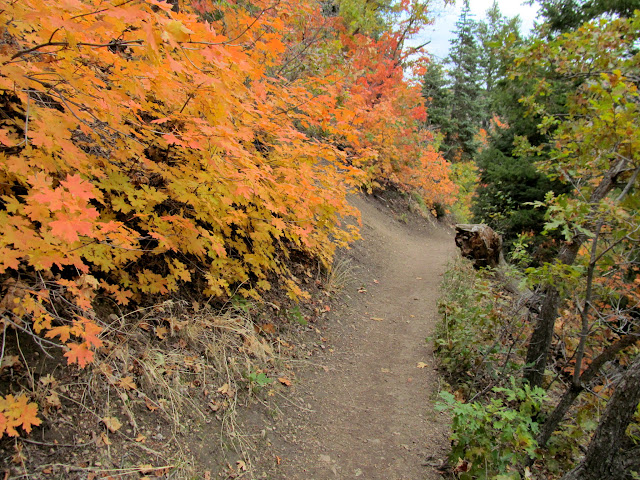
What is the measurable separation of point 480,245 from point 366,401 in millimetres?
5631

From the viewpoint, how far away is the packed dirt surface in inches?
131

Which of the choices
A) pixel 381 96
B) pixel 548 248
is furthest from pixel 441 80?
pixel 548 248

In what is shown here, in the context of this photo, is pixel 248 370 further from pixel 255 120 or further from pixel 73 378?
pixel 255 120

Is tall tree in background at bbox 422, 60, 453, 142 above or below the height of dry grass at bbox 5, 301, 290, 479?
above

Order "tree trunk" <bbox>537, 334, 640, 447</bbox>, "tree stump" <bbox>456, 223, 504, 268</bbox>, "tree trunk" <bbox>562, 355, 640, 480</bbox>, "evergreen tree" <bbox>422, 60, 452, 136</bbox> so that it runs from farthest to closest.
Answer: "evergreen tree" <bbox>422, 60, 452, 136</bbox> < "tree stump" <bbox>456, 223, 504, 268</bbox> < "tree trunk" <bbox>537, 334, 640, 447</bbox> < "tree trunk" <bbox>562, 355, 640, 480</bbox>

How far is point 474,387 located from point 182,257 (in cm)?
376

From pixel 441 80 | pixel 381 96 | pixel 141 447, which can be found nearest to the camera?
pixel 141 447

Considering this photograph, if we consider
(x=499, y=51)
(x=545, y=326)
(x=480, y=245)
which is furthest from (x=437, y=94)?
(x=545, y=326)

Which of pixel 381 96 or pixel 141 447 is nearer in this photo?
pixel 141 447

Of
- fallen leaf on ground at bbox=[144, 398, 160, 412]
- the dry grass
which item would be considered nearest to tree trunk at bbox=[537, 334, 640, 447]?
the dry grass

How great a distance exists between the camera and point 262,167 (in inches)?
149

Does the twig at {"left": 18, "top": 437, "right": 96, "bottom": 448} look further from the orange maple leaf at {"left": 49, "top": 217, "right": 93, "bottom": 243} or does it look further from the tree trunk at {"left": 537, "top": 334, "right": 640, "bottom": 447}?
the tree trunk at {"left": 537, "top": 334, "right": 640, "bottom": 447}

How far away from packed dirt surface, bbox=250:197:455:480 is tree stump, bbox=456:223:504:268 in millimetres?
1471

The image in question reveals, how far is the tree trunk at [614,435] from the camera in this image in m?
2.69
